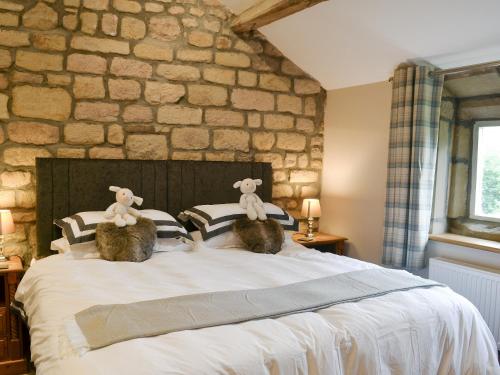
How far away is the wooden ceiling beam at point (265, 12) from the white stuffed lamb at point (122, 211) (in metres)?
1.73

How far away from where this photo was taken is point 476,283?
3176 millimetres

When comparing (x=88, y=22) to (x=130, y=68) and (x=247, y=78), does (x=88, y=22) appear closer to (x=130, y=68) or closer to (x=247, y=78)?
(x=130, y=68)

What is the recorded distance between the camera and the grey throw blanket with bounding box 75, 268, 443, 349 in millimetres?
1677

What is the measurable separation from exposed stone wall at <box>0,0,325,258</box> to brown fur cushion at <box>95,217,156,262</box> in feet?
2.63

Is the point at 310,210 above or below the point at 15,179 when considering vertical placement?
below

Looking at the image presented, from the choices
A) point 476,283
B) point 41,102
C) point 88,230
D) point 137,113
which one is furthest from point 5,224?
point 476,283

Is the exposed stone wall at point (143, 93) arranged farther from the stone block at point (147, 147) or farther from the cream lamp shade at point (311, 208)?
the cream lamp shade at point (311, 208)

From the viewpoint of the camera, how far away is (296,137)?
441 cm

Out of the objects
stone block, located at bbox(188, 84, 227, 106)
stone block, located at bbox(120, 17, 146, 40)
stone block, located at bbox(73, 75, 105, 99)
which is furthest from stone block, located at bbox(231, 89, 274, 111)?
stone block, located at bbox(73, 75, 105, 99)

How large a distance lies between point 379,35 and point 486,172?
4.58ft

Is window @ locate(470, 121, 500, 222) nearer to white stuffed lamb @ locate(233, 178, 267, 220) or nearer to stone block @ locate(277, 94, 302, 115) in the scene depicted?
stone block @ locate(277, 94, 302, 115)

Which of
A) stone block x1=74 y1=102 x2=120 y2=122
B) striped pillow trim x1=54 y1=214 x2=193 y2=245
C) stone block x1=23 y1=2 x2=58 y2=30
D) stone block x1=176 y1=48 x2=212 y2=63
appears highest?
stone block x1=23 y1=2 x2=58 y2=30

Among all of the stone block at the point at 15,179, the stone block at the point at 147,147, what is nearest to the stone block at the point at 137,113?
the stone block at the point at 147,147

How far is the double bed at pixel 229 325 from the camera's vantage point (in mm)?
1550
